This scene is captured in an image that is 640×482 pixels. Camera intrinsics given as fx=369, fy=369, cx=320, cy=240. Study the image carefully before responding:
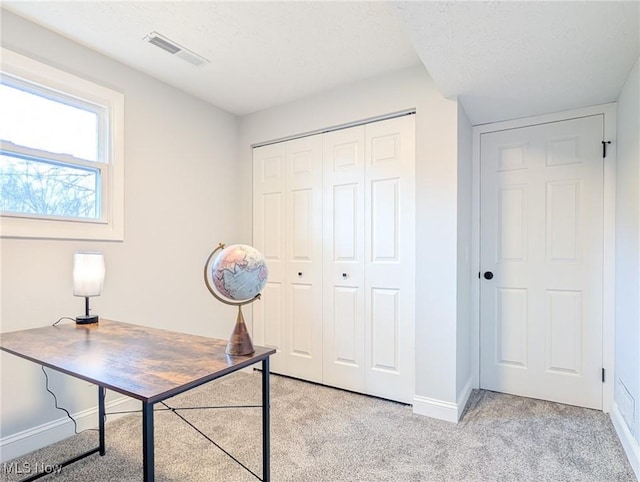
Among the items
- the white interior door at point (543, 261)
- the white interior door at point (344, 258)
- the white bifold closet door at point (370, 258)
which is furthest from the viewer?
the white interior door at point (344, 258)

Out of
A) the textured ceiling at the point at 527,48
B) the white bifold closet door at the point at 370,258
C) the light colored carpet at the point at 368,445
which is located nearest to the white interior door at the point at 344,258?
the white bifold closet door at the point at 370,258

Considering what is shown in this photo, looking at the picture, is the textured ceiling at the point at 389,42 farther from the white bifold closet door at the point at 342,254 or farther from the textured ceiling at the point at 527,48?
the white bifold closet door at the point at 342,254

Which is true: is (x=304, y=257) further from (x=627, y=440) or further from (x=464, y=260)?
(x=627, y=440)

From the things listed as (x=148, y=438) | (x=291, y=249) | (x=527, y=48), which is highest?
(x=527, y=48)

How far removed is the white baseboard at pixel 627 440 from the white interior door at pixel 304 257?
A: 1.92m

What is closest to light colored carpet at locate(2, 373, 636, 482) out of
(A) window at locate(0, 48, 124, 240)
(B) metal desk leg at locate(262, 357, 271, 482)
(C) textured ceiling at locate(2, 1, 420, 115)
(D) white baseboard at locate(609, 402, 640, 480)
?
(D) white baseboard at locate(609, 402, 640, 480)

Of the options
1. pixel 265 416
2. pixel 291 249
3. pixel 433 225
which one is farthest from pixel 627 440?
pixel 291 249

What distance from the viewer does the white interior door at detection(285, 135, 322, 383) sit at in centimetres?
301

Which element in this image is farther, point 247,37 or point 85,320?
point 247,37

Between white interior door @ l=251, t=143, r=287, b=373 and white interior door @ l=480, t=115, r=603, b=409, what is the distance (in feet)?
5.33

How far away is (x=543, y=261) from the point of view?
267cm

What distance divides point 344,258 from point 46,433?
2.14m

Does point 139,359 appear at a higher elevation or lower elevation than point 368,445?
higher

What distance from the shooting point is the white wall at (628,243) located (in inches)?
74.6
